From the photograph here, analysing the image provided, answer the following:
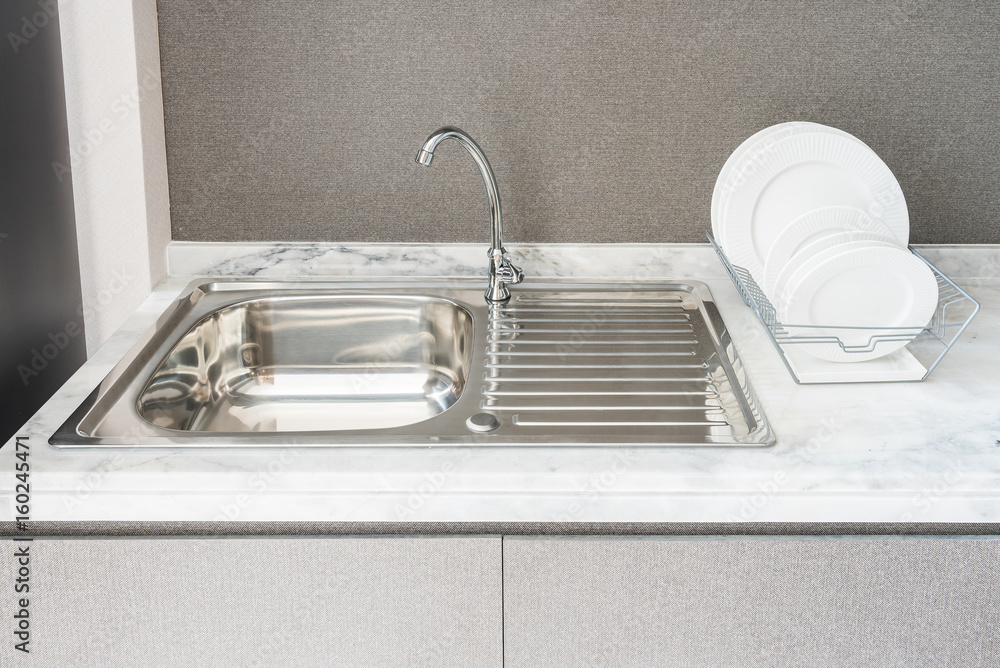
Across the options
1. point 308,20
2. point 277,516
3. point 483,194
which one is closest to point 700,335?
point 483,194

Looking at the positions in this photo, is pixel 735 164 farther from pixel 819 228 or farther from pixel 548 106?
pixel 548 106

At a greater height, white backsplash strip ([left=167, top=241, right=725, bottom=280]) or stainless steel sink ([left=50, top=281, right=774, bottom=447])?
white backsplash strip ([left=167, top=241, right=725, bottom=280])

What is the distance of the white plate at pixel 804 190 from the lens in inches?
48.6

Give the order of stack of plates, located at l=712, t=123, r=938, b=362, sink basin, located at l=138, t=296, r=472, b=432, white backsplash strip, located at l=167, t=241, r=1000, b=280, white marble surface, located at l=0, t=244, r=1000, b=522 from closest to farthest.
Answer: white marble surface, located at l=0, t=244, r=1000, b=522 → stack of plates, located at l=712, t=123, r=938, b=362 → sink basin, located at l=138, t=296, r=472, b=432 → white backsplash strip, located at l=167, t=241, r=1000, b=280

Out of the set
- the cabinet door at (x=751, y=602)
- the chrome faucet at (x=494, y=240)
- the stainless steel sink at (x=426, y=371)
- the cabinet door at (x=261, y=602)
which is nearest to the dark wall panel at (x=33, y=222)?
the stainless steel sink at (x=426, y=371)

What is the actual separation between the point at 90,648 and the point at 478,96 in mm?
967

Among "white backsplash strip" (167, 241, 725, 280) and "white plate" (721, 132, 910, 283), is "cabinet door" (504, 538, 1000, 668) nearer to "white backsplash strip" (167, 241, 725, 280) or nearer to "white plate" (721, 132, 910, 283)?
"white plate" (721, 132, 910, 283)

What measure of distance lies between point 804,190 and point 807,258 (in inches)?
6.2

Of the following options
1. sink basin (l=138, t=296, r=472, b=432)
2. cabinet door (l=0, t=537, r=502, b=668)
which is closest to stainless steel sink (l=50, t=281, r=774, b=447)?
sink basin (l=138, t=296, r=472, b=432)

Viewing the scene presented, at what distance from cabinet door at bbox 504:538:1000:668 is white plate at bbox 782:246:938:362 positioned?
311 millimetres

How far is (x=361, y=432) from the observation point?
952 mm

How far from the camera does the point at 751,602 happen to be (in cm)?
88

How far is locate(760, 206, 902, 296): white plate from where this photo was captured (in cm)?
117

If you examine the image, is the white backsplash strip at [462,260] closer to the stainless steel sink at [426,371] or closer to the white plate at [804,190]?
the stainless steel sink at [426,371]
